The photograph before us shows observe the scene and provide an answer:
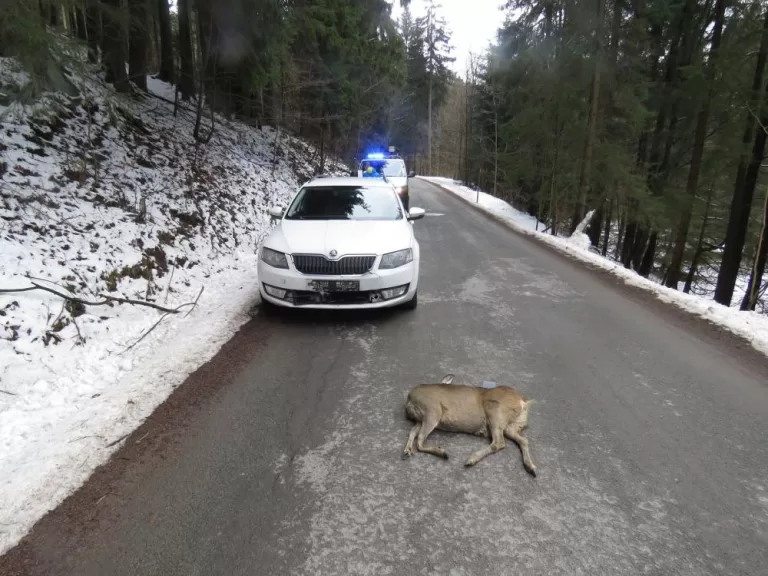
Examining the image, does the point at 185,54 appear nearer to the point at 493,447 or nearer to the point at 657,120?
the point at 493,447

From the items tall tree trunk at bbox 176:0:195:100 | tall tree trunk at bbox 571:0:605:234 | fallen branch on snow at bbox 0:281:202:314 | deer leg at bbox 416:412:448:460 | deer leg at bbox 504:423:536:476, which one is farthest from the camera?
tall tree trunk at bbox 176:0:195:100

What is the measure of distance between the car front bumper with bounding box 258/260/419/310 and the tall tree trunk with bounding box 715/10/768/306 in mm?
11484

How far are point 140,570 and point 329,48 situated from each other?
58.4 ft

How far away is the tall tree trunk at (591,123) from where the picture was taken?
1373cm

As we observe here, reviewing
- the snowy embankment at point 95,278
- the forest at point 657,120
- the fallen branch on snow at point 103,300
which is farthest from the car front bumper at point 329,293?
the forest at point 657,120

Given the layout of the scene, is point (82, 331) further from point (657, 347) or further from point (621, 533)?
point (657, 347)

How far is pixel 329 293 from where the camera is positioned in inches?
206

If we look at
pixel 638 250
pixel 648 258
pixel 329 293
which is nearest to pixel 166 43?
pixel 329 293

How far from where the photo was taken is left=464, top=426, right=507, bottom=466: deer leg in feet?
9.72

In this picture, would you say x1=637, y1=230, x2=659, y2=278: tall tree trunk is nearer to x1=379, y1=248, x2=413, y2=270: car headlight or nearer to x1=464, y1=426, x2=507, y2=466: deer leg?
x1=379, y1=248, x2=413, y2=270: car headlight

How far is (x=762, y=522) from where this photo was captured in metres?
2.51

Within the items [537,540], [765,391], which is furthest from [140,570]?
[765,391]

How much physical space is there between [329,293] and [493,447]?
275 centimetres

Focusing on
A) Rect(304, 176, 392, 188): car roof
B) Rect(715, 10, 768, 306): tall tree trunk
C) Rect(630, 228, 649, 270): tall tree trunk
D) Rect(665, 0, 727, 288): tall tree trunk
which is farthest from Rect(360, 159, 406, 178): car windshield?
Rect(630, 228, 649, 270): tall tree trunk
